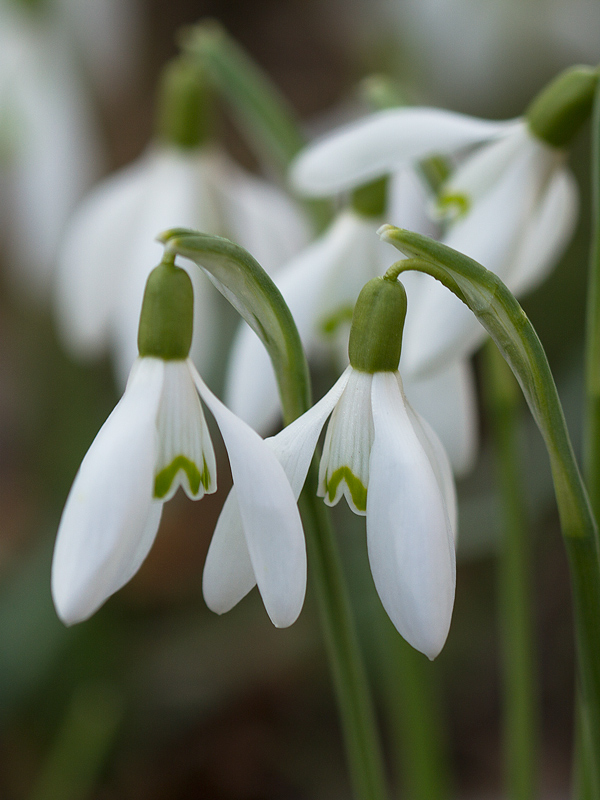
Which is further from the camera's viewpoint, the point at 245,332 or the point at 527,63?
the point at 527,63

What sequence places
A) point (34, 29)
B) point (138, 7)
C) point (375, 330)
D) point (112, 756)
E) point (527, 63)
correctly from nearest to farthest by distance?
point (375, 330) → point (34, 29) → point (112, 756) → point (527, 63) → point (138, 7)

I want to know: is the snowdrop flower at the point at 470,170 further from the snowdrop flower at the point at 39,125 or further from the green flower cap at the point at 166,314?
the snowdrop flower at the point at 39,125

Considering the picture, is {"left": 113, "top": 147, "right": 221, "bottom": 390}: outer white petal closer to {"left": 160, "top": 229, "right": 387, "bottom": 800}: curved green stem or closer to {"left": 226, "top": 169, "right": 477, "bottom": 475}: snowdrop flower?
{"left": 226, "top": 169, "right": 477, "bottom": 475}: snowdrop flower

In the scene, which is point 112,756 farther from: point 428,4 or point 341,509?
point 428,4

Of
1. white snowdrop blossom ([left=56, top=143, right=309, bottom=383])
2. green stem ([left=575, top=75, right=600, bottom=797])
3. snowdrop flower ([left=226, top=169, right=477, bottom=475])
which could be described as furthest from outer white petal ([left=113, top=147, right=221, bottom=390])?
green stem ([left=575, top=75, right=600, bottom=797])

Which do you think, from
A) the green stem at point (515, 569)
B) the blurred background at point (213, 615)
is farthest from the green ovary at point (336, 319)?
the blurred background at point (213, 615)

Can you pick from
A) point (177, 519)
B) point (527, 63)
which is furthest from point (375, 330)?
point (527, 63)

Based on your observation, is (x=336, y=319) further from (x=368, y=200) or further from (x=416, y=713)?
(x=416, y=713)
